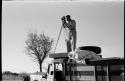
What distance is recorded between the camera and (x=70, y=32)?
225 inches

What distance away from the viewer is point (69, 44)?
578 cm

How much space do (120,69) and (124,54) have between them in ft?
0.98

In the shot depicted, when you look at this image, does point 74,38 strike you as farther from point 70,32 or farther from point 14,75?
point 14,75

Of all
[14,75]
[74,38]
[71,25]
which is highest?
[71,25]

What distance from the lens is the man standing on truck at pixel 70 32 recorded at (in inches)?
223

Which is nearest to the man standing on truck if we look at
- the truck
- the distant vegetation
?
the truck

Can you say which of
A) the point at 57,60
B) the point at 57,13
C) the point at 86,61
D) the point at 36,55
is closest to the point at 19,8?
the point at 57,13

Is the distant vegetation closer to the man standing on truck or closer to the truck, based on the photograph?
the man standing on truck

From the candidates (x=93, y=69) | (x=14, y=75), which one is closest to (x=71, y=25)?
(x=93, y=69)

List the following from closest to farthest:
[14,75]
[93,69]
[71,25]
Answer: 1. [93,69]
2. [71,25]
3. [14,75]

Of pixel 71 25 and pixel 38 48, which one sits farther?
pixel 38 48

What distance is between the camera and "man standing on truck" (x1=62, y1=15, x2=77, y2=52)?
5.66 metres

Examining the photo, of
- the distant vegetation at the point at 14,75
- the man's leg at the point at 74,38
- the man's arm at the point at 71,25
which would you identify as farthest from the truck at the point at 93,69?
the distant vegetation at the point at 14,75

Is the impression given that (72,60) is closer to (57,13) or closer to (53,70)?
(53,70)
